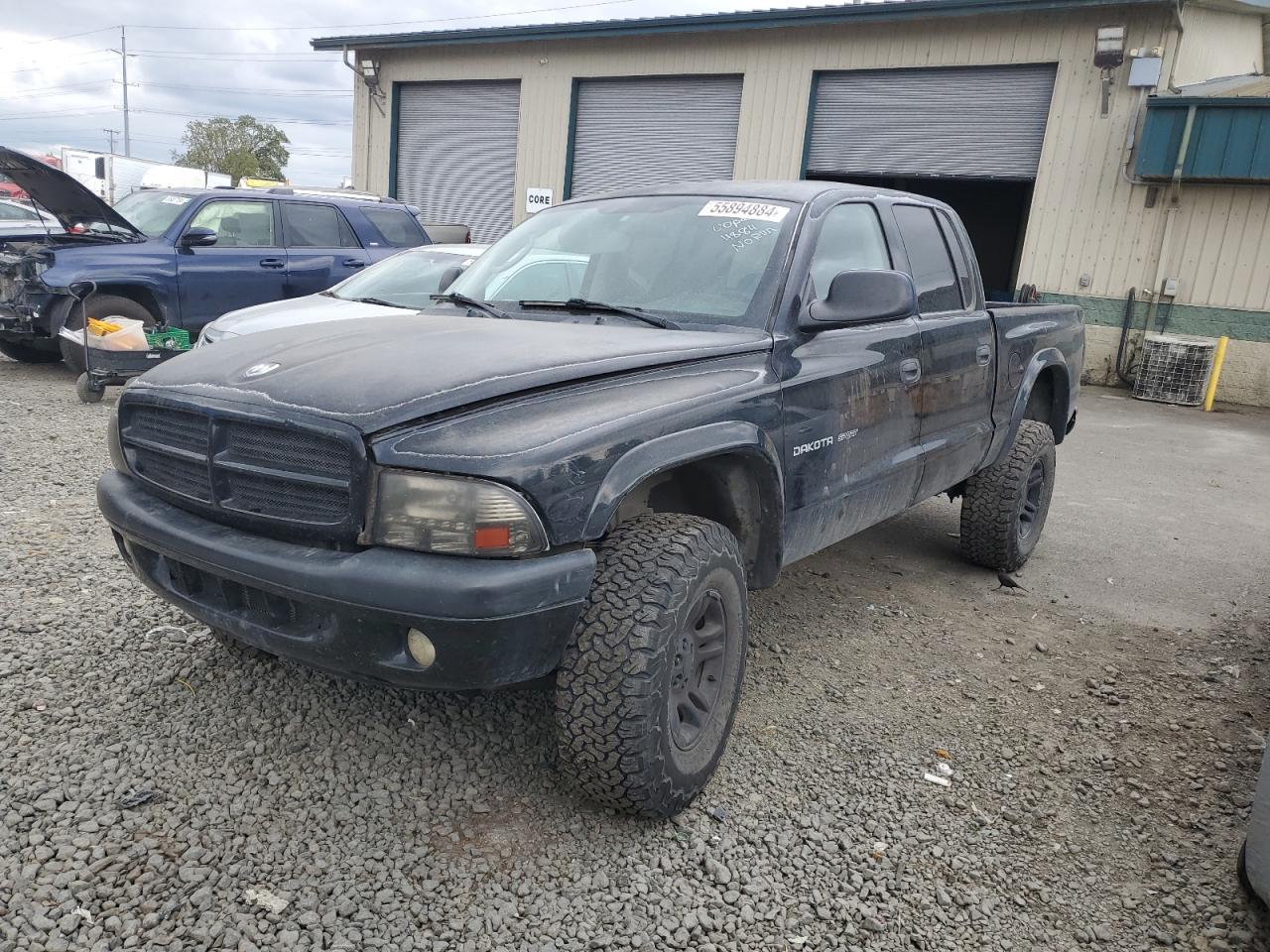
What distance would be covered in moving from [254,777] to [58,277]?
6866 millimetres

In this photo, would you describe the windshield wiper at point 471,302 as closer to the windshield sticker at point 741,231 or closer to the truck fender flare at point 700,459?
the windshield sticker at point 741,231

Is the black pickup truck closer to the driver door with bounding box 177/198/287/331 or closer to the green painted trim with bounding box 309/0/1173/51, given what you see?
the driver door with bounding box 177/198/287/331

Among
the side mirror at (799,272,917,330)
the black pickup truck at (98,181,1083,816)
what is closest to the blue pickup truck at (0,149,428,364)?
the black pickup truck at (98,181,1083,816)

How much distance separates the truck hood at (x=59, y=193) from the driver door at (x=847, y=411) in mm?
6651

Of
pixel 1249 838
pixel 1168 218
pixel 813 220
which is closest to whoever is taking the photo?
pixel 1249 838

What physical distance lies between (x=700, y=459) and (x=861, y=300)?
33.0 inches

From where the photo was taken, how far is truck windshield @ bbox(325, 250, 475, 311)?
7.16 meters

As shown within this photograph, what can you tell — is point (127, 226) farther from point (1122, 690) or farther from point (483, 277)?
point (1122, 690)

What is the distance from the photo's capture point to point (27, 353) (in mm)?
9281

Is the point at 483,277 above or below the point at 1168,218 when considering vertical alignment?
below

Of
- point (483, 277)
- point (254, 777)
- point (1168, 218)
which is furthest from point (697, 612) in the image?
point (1168, 218)

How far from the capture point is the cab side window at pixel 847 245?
11.3 feet

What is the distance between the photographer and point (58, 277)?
26.0 ft

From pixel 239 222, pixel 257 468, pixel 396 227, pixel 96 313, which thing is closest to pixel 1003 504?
pixel 257 468
